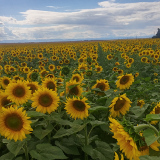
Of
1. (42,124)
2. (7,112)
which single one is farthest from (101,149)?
(7,112)

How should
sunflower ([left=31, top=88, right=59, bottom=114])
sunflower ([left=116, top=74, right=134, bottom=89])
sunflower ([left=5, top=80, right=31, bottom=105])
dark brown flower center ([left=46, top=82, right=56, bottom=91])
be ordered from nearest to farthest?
1. sunflower ([left=31, top=88, right=59, bottom=114])
2. sunflower ([left=5, top=80, right=31, bottom=105])
3. dark brown flower center ([left=46, top=82, right=56, bottom=91])
4. sunflower ([left=116, top=74, right=134, bottom=89])

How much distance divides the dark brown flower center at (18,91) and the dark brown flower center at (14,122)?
743mm

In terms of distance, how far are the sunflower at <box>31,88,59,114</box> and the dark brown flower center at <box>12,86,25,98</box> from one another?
0.28m

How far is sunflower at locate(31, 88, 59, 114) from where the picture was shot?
2.47m

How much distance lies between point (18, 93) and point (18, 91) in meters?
0.03

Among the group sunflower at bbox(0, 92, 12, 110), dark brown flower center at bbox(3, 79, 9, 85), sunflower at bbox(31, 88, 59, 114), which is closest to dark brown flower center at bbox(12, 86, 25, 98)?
sunflower at bbox(0, 92, 12, 110)

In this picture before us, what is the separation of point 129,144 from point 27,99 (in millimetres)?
1661

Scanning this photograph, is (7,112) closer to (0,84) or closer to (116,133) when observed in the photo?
(116,133)

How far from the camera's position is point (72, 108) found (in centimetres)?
245

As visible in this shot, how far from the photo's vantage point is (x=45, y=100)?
2.49 m

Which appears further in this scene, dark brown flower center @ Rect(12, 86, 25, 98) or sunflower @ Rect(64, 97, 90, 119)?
dark brown flower center @ Rect(12, 86, 25, 98)

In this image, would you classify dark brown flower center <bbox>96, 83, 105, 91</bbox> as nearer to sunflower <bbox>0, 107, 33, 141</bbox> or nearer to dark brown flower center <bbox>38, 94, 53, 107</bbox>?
dark brown flower center <bbox>38, 94, 53, 107</bbox>

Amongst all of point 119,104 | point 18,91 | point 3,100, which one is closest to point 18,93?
point 18,91

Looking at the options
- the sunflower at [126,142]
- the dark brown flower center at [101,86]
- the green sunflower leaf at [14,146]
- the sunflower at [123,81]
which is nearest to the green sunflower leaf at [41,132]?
the green sunflower leaf at [14,146]
